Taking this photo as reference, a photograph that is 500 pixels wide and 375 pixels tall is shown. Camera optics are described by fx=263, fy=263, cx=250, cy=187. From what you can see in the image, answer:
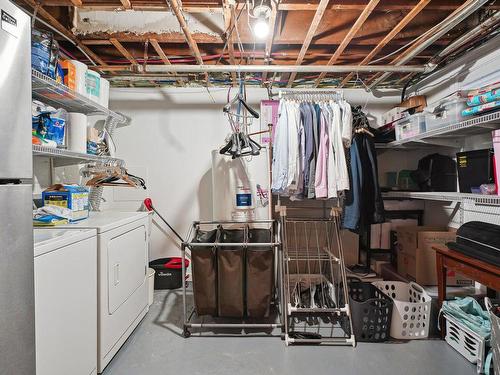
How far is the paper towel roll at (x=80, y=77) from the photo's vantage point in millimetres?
2041

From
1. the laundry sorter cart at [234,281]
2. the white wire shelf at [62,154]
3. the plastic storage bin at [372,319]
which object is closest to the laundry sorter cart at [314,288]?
the plastic storage bin at [372,319]

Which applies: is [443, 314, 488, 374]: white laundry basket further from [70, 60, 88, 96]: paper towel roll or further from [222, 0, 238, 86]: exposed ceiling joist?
[70, 60, 88, 96]: paper towel roll

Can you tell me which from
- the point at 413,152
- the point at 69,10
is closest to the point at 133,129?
the point at 69,10

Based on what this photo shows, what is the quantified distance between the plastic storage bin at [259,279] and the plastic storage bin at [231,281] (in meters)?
0.05

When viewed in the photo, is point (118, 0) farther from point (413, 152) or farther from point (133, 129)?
point (413, 152)

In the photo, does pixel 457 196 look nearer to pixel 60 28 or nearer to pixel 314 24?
pixel 314 24

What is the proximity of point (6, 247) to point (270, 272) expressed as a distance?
1599mm

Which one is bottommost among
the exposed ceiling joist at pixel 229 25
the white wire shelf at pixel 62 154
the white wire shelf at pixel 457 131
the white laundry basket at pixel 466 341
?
the white laundry basket at pixel 466 341

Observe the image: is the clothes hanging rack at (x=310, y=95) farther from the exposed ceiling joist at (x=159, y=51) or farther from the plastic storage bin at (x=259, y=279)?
the plastic storage bin at (x=259, y=279)

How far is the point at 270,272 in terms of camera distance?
2.05 meters

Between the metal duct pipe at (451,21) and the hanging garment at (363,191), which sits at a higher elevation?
the metal duct pipe at (451,21)

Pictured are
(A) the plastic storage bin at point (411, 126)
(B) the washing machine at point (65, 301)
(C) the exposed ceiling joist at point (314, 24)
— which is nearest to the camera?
(B) the washing machine at point (65, 301)

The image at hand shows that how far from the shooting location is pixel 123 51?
2.33 metres

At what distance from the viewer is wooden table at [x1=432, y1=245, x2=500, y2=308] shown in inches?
61.8
